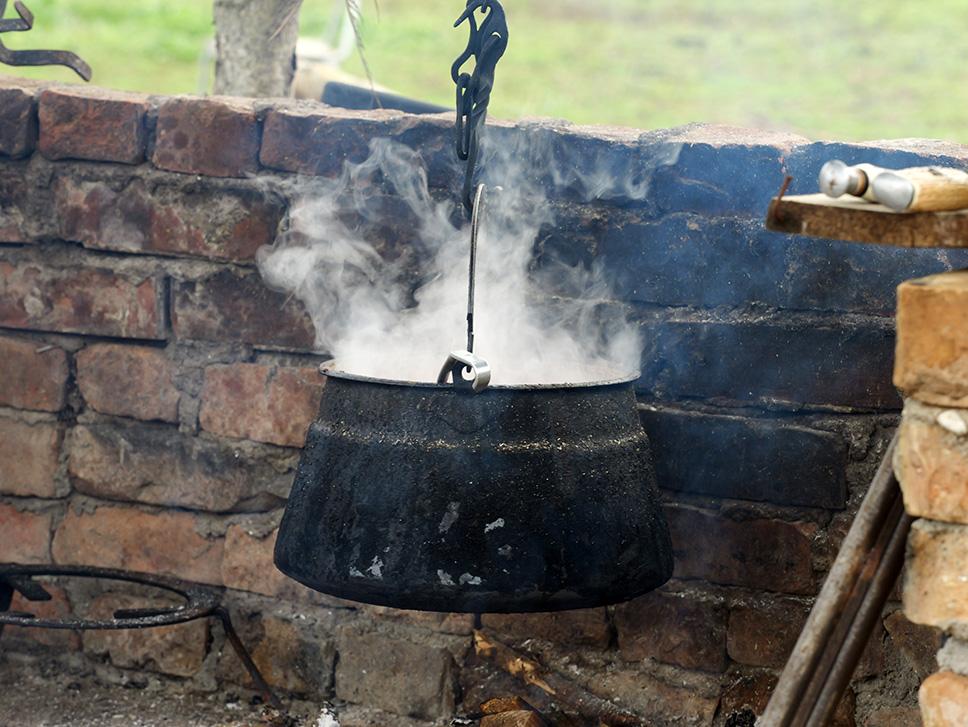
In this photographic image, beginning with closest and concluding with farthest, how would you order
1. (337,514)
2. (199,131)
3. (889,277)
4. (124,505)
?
1. (337,514)
2. (889,277)
3. (199,131)
4. (124,505)

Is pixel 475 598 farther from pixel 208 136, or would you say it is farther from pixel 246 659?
pixel 208 136

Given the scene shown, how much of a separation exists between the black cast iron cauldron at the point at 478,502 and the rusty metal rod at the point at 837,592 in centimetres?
43

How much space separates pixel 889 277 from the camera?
2.31 meters

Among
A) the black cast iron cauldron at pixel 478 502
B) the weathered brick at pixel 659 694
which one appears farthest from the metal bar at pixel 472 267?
the weathered brick at pixel 659 694

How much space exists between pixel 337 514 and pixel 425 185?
0.80 metres

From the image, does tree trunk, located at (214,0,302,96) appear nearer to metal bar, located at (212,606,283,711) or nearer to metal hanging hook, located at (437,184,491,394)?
metal bar, located at (212,606,283,711)

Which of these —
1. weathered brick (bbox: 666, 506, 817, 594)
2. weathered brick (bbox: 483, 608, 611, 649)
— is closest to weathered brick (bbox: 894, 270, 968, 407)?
weathered brick (bbox: 666, 506, 817, 594)

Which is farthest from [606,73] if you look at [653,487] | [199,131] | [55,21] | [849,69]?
[653,487]

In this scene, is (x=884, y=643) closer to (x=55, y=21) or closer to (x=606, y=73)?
(x=606, y=73)

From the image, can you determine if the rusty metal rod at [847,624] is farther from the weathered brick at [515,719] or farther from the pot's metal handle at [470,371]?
the weathered brick at [515,719]

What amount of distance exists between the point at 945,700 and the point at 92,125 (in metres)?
2.01

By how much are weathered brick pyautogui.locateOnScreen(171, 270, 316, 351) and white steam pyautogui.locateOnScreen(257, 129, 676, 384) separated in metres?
0.04

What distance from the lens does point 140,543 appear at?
2.88 m

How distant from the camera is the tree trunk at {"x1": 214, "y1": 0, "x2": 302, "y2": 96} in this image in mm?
3637
